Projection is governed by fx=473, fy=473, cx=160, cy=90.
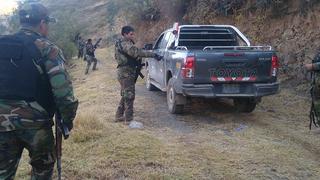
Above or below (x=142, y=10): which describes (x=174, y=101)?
below

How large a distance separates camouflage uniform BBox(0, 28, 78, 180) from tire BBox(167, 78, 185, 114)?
520 centimetres

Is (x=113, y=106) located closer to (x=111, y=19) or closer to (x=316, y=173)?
(x=316, y=173)

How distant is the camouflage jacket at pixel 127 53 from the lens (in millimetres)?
8188

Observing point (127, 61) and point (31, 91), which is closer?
point (31, 91)

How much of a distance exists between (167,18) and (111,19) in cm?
2224

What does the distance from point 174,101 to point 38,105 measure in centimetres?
545

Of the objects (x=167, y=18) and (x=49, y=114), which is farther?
(x=167, y=18)

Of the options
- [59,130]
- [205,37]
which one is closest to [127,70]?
[205,37]

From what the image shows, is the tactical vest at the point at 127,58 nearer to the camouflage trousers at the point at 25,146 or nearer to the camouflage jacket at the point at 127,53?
the camouflage jacket at the point at 127,53

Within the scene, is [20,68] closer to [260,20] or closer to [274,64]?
[274,64]

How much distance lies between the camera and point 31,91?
3.95 metres

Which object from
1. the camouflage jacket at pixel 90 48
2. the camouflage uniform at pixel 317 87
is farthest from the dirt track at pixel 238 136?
the camouflage jacket at pixel 90 48

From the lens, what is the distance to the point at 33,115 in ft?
13.1

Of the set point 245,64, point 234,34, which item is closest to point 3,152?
point 245,64
